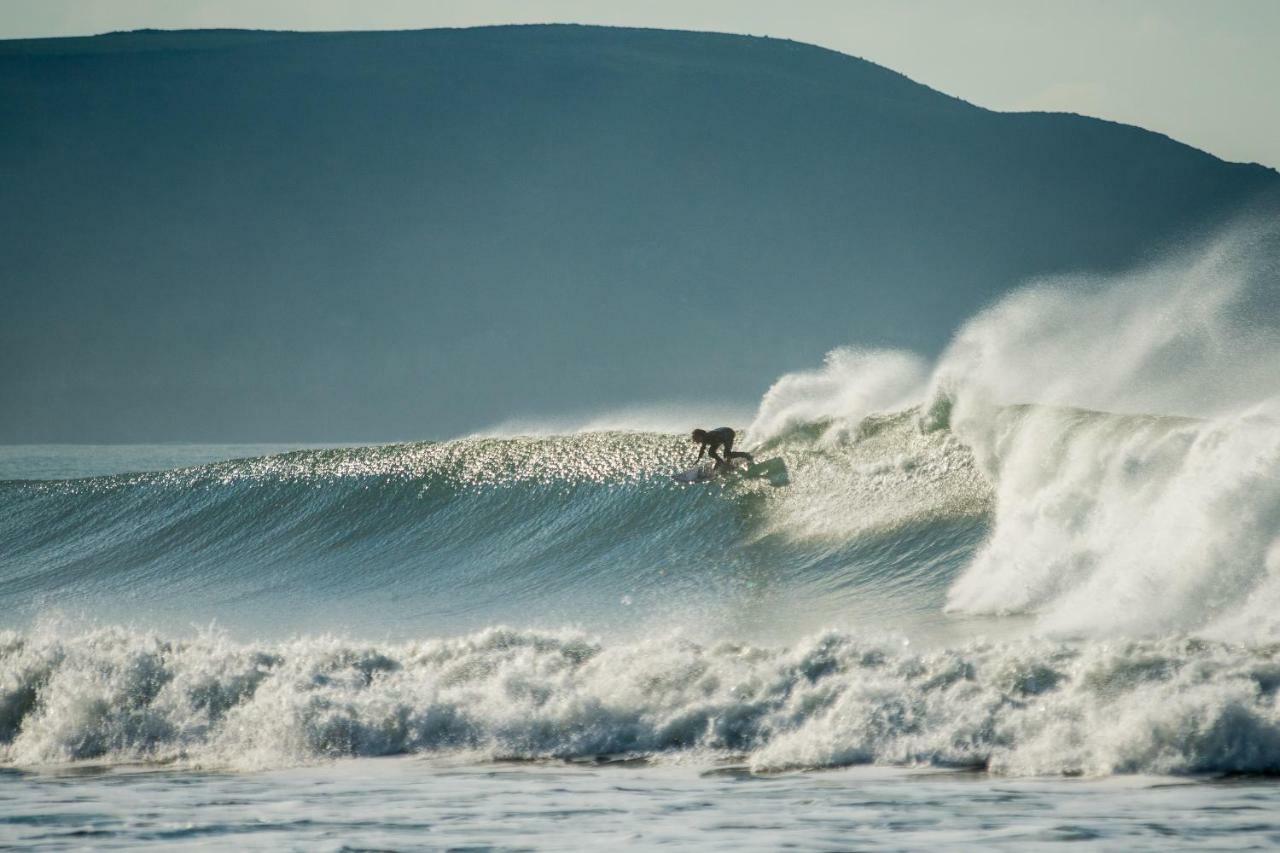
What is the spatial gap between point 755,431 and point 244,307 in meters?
108

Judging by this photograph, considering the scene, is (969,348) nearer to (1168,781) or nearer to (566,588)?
(566,588)

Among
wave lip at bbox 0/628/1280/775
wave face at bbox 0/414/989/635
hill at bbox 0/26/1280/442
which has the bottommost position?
wave lip at bbox 0/628/1280/775

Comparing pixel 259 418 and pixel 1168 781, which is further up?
pixel 259 418

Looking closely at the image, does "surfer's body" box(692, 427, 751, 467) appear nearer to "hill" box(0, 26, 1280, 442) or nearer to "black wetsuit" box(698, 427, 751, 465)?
"black wetsuit" box(698, 427, 751, 465)

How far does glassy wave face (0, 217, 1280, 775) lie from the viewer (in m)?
9.16

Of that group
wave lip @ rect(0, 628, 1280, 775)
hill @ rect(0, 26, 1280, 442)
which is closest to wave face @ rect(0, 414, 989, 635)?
wave lip @ rect(0, 628, 1280, 775)

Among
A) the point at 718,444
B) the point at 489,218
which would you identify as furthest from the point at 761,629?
the point at 489,218

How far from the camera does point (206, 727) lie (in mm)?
10500

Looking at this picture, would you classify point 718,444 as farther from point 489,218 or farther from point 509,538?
point 489,218

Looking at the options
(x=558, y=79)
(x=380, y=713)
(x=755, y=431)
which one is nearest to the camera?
(x=380, y=713)

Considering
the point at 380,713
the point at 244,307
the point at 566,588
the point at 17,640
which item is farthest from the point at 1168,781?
the point at 244,307

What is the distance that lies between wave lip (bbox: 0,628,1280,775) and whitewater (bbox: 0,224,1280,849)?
25 mm

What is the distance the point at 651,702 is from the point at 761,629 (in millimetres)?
2653

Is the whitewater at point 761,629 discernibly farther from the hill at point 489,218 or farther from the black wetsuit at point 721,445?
the hill at point 489,218
